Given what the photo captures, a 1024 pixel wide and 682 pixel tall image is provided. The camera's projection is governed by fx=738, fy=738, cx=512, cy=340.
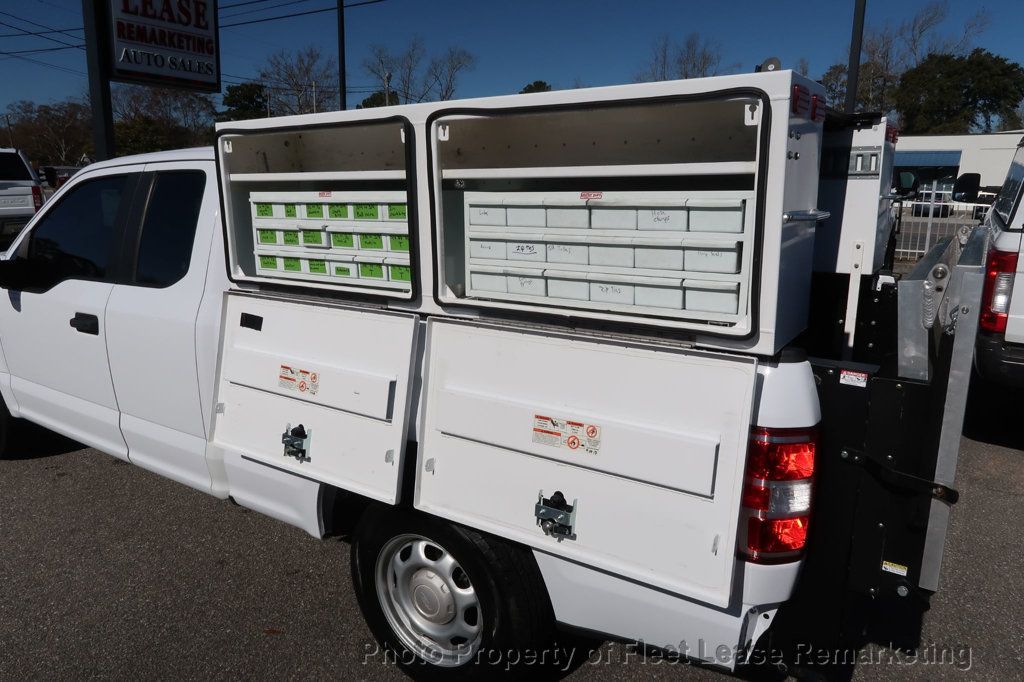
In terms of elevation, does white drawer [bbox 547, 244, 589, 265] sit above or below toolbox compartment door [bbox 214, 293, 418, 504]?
above

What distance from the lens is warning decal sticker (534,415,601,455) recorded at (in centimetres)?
225

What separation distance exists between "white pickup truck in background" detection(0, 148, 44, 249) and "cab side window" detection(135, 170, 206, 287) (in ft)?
42.9

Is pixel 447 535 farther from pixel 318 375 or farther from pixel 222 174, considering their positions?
pixel 222 174

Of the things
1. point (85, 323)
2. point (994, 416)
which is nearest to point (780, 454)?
point (85, 323)

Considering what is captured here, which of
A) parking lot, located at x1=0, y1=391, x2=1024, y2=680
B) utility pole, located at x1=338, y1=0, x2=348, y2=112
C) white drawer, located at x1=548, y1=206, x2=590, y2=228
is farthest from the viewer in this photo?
utility pole, located at x1=338, y1=0, x2=348, y2=112

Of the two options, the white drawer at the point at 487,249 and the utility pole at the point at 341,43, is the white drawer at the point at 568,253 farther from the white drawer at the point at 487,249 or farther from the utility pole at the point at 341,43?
the utility pole at the point at 341,43

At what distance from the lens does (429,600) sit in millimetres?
2762

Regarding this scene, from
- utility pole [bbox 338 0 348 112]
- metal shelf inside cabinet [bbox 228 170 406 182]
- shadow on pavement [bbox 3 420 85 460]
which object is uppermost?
utility pole [bbox 338 0 348 112]

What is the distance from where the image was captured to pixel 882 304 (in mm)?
2902

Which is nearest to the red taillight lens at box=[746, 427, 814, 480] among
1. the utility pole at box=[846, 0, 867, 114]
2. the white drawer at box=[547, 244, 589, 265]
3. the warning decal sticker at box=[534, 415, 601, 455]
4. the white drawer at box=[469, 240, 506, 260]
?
the warning decal sticker at box=[534, 415, 601, 455]

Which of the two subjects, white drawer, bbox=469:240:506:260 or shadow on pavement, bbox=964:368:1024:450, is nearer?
white drawer, bbox=469:240:506:260

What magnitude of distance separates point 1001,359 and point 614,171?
4.13 m

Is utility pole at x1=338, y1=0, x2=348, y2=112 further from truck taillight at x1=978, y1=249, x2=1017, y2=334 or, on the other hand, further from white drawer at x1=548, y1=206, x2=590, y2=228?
white drawer at x1=548, y1=206, x2=590, y2=228

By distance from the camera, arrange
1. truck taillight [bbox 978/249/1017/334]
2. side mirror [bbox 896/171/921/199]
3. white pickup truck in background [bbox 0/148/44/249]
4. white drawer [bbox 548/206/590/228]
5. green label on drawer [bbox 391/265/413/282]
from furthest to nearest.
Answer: white pickup truck in background [bbox 0/148/44/249] < truck taillight [bbox 978/249/1017/334] < side mirror [bbox 896/171/921/199] < green label on drawer [bbox 391/265/413/282] < white drawer [bbox 548/206/590/228]
